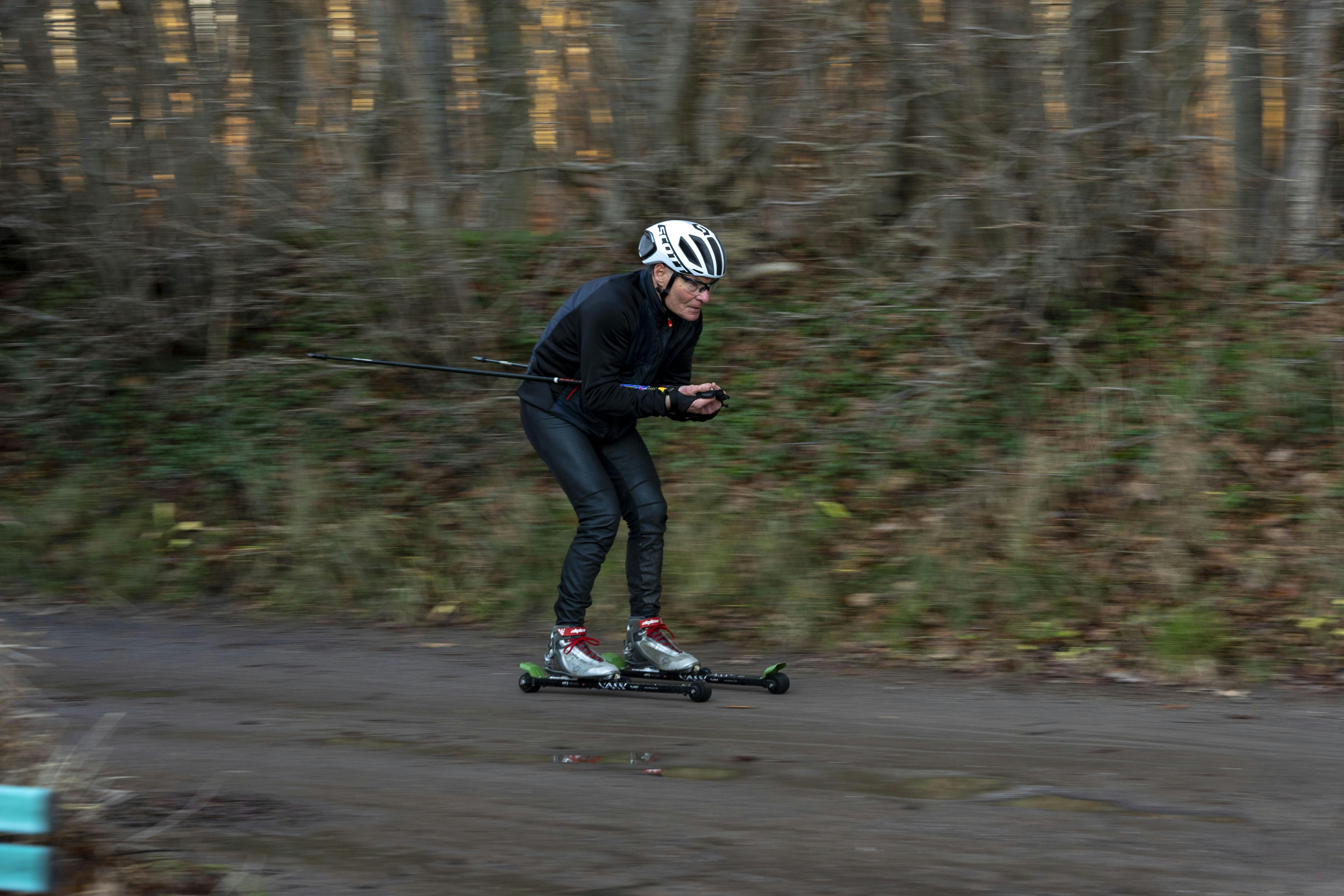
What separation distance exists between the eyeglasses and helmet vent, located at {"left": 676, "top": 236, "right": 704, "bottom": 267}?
10 centimetres

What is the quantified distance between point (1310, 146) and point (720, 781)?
7.47m

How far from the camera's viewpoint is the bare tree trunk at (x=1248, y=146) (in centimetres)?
1006

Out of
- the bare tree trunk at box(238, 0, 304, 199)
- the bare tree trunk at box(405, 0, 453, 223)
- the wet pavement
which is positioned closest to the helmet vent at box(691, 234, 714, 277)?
the wet pavement

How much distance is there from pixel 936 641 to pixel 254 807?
3930 mm

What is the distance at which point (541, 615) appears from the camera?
8.48 m

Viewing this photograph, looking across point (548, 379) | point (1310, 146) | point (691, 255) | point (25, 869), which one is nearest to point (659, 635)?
point (548, 379)

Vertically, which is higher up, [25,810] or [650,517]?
[25,810]

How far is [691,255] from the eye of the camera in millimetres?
6262

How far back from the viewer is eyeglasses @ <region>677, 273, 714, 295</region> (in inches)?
250

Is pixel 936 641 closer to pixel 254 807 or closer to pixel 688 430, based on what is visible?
pixel 688 430

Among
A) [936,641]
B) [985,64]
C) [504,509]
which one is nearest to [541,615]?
[504,509]

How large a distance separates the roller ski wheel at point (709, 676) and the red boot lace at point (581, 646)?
0.35 feet

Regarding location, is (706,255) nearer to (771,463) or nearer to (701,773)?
(701,773)

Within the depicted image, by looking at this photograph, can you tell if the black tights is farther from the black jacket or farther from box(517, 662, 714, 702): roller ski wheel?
box(517, 662, 714, 702): roller ski wheel
